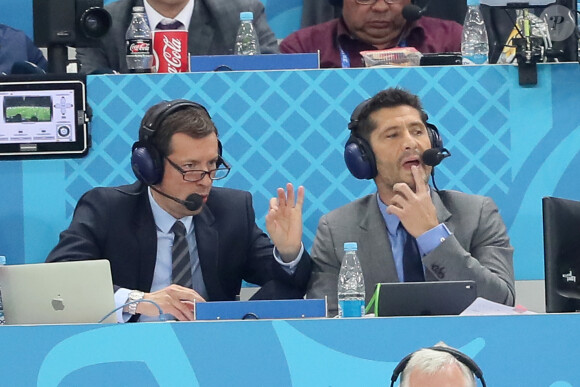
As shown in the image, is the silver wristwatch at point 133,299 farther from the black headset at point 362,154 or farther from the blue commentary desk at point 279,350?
the black headset at point 362,154

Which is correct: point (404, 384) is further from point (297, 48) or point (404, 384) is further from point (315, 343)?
point (297, 48)

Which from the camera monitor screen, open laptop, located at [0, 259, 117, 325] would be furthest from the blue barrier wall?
open laptop, located at [0, 259, 117, 325]

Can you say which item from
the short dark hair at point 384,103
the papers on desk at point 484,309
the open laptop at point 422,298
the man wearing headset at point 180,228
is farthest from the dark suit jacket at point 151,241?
the papers on desk at point 484,309

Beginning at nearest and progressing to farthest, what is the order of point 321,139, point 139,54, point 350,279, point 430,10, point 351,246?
1. point 351,246
2. point 350,279
3. point 321,139
4. point 139,54
5. point 430,10

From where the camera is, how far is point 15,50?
545cm

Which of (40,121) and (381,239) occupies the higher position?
(40,121)

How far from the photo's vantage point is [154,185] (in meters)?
4.43

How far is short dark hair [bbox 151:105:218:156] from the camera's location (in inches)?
173

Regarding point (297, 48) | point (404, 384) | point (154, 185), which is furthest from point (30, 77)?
point (404, 384)

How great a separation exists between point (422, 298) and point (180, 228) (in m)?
1.06

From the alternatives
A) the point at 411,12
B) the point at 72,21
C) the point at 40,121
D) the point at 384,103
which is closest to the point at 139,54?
the point at 72,21

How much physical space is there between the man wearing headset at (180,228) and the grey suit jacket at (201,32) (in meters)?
0.82

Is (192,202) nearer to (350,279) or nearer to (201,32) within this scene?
(350,279)

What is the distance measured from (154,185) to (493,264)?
3.54ft
